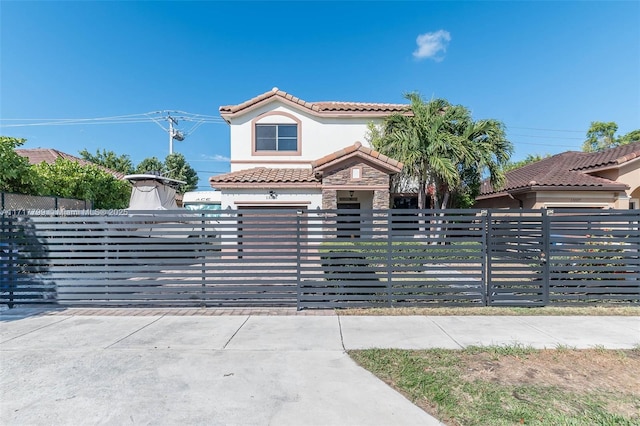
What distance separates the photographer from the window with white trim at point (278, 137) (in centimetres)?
1425

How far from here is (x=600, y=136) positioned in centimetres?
3559

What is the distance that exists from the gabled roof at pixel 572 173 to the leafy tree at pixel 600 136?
2522 centimetres

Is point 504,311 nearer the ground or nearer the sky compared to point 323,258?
nearer the ground

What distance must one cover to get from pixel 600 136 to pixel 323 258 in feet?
142

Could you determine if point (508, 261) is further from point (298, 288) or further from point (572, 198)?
point (572, 198)

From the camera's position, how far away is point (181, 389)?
3469mm

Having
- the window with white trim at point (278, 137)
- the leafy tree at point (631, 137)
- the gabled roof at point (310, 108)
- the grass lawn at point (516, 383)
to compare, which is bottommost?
the grass lawn at point (516, 383)

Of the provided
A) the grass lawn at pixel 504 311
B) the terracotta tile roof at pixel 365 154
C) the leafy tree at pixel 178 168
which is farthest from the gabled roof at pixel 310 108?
the leafy tree at pixel 178 168

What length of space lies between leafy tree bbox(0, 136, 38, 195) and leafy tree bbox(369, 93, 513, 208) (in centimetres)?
1158

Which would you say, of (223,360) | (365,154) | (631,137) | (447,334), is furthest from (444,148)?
(631,137)

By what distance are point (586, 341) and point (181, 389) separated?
18.3 ft

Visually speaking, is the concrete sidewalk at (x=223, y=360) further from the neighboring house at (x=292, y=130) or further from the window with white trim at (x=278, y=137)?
the window with white trim at (x=278, y=137)

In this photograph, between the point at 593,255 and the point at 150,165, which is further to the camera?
the point at 150,165

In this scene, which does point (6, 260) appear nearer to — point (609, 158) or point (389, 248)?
point (389, 248)
